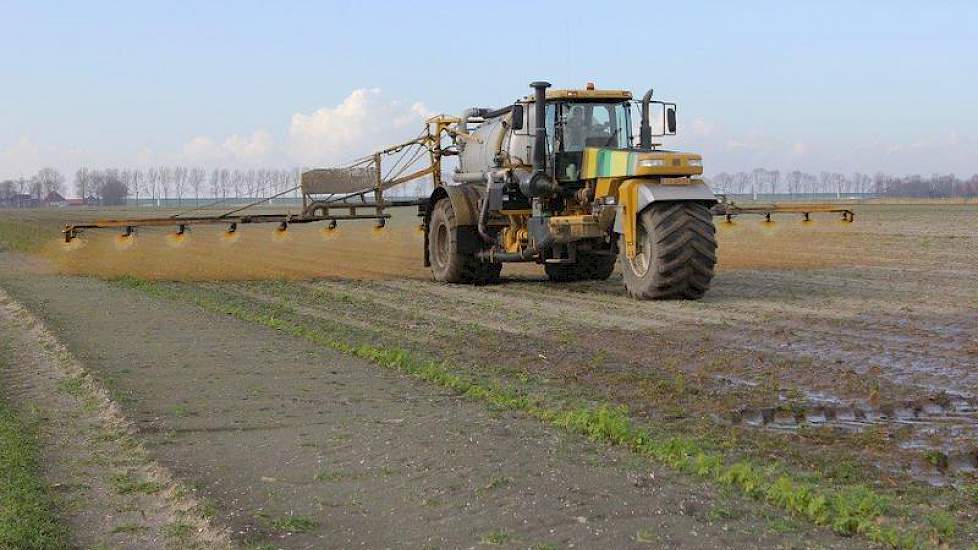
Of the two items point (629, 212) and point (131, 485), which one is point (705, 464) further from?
point (629, 212)

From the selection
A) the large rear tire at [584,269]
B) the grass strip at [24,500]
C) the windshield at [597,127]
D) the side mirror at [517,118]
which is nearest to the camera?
the grass strip at [24,500]

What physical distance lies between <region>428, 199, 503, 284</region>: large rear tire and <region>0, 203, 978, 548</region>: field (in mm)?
1656

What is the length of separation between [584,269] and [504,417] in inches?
442

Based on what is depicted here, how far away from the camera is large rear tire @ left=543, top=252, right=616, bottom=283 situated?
18.8m

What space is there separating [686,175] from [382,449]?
926cm

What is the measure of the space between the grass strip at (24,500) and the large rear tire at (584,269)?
1210 centimetres

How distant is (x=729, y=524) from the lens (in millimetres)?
5340

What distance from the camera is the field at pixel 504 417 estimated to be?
5461mm

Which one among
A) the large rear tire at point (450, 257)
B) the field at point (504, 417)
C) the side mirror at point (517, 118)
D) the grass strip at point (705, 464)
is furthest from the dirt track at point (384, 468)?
the large rear tire at point (450, 257)

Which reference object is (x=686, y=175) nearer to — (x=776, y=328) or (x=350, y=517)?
(x=776, y=328)

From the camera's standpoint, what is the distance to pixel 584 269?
1889cm

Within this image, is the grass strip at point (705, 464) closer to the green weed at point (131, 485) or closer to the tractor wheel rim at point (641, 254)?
the green weed at point (131, 485)

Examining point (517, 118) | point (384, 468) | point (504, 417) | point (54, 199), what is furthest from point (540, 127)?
point (54, 199)

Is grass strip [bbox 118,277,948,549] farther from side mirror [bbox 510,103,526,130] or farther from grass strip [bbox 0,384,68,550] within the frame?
side mirror [bbox 510,103,526,130]
